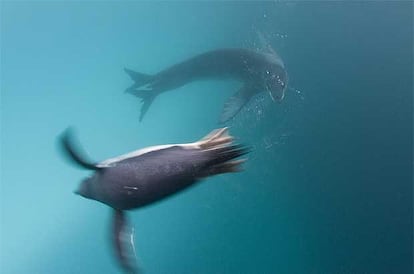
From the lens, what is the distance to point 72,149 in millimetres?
1382

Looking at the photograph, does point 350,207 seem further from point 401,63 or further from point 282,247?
point 401,63

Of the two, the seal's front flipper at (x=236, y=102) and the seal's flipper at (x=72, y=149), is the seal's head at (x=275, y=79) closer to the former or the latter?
the seal's front flipper at (x=236, y=102)

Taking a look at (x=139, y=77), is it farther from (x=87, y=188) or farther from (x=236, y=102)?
(x=87, y=188)

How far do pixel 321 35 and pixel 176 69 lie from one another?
1.57 meters

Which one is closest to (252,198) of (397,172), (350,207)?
(350,207)

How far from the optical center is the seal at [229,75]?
4.83m

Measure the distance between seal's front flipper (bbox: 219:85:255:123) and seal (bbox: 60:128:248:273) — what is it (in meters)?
3.24

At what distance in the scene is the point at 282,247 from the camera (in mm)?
4422

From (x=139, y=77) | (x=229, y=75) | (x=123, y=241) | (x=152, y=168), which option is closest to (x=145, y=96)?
(x=139, y=77)

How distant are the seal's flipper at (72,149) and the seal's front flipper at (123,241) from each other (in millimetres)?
194

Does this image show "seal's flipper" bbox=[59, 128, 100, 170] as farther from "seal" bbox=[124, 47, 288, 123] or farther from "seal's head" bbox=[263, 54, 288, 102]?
"seal's head" bbox=[263, 54, 288, 102]

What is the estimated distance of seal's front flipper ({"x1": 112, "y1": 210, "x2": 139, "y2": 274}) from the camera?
1502 millimetres

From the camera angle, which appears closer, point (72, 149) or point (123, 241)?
point (72, 149)

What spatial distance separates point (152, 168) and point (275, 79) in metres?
3.59
